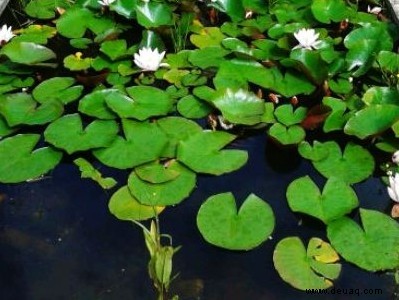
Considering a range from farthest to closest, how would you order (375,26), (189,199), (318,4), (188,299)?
(318,4)
(375,26)
(189,199)
(188,299)

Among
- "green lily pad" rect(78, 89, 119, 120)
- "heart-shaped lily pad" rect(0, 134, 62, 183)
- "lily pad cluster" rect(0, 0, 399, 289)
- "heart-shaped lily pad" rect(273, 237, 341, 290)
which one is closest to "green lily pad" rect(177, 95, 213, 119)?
"lily pad cluster" rect(0, 0, 399, 289)

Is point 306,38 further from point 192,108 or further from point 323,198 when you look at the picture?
point 323,198

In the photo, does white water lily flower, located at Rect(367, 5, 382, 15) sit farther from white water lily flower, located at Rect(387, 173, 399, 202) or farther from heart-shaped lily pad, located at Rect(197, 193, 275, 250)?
heart-shaped lily pad, located at Rect(197, 193, 275, 250)

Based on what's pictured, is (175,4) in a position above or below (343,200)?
A: above

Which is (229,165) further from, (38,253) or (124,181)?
(38,253)

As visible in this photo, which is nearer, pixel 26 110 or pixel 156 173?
pixel 156 173

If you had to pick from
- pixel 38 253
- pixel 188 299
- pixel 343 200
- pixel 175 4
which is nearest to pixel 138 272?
pixel 188 299

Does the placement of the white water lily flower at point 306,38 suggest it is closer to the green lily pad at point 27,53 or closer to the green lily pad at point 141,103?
the green lily pad at point 141,103

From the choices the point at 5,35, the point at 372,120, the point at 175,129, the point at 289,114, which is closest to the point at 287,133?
the point at 289,114
